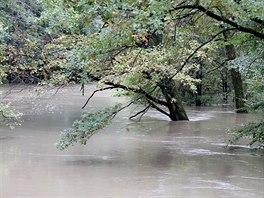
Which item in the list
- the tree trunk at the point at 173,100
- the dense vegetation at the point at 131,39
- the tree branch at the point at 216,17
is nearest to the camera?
the dense vegetation at the point at 131,39

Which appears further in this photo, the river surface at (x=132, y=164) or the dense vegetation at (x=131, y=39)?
the river surface at (x=132, y=164)

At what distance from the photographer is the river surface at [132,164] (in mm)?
8047

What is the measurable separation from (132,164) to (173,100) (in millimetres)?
6806

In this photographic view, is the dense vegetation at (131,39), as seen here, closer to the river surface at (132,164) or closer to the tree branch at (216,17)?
the tree branch at (216,17)

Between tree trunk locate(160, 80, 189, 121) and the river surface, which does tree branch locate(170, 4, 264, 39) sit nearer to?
the river surface

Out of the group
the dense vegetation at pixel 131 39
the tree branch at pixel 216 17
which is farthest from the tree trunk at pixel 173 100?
the tree branch at pixel 216 17

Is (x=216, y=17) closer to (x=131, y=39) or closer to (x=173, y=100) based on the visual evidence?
(x=131, y=39)

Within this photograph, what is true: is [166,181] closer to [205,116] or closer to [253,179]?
[253,179]

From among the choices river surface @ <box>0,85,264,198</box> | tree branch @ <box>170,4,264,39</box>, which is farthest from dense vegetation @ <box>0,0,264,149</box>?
river surface @ <box>0,85,264,198</box>

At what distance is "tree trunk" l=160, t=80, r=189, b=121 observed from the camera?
16.7 m

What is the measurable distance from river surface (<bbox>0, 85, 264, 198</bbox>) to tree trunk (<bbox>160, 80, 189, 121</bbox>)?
61cm

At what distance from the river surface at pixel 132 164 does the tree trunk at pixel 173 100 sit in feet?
1.99

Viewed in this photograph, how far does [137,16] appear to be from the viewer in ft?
18.2

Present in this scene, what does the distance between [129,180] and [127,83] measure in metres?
5.53
